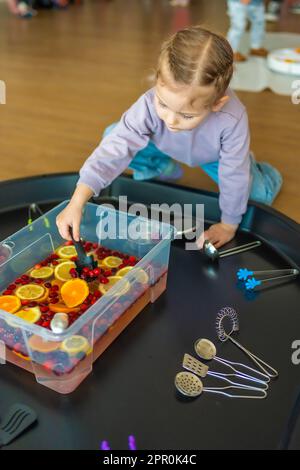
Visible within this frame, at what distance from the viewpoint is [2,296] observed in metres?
0.82

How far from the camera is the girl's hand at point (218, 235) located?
3.23ft

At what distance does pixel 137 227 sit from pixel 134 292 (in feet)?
0.55

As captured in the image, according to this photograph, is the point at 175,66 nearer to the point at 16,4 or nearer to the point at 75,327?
the point at 75,327

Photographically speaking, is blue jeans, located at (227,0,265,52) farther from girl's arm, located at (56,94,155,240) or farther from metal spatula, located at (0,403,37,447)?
metal spatula, located at (0,403,37,447)

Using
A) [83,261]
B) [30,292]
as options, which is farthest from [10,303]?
[83,261]

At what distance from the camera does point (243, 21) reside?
2100 millimetres

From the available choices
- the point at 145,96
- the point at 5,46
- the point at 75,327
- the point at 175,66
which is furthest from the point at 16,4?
the point at 75,327

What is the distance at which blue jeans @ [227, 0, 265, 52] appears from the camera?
207cm

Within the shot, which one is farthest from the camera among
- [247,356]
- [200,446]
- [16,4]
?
[16,4]

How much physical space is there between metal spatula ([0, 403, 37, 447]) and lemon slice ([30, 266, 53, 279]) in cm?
28

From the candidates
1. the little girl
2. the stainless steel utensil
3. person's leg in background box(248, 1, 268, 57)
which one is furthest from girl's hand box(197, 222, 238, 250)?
person's leg in background box(248, 1, 268, 57)

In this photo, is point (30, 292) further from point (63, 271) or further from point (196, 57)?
point (196, 57)

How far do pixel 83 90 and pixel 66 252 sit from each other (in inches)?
44.4

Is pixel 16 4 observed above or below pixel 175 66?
below
